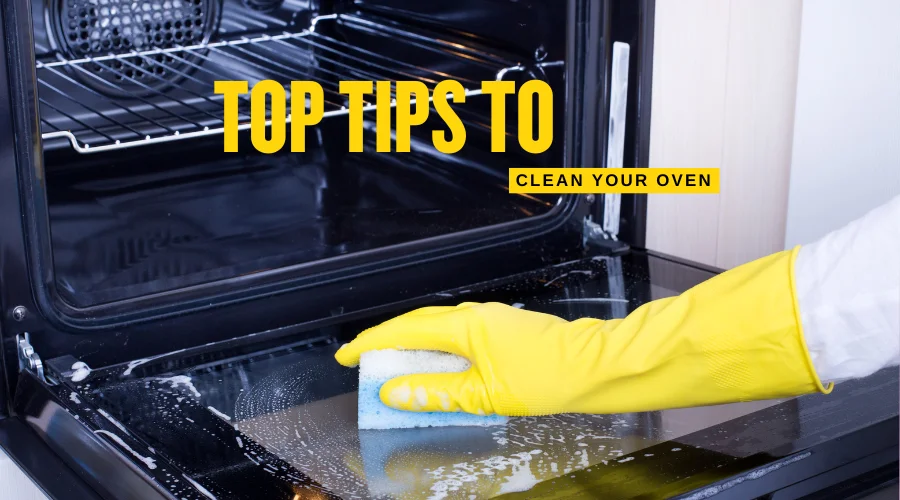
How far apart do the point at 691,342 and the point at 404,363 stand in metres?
0.27

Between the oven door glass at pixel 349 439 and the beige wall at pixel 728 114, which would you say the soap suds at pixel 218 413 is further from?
the beige wall at pixel 728 114

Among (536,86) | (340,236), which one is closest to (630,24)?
(536,86)

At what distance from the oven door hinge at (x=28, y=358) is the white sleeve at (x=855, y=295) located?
2.43ft

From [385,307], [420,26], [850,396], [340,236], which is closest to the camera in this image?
[850,396]

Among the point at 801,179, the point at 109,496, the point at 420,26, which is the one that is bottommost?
the point at 109,496

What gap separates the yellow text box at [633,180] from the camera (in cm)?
138

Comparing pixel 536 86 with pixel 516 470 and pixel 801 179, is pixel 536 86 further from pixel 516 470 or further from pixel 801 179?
pixel 516 470

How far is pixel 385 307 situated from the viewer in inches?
49.5

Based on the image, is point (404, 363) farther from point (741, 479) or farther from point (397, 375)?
point (741, 479)

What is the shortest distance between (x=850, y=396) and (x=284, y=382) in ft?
1.84

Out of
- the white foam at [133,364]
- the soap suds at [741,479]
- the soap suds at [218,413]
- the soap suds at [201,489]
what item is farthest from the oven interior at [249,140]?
the soap suds at [741,479]

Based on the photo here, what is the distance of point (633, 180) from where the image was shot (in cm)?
141

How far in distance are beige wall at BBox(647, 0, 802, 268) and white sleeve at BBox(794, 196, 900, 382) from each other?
50 cm

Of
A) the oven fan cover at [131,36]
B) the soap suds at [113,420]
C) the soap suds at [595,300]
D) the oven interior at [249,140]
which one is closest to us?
the soap suds at [113,420]
